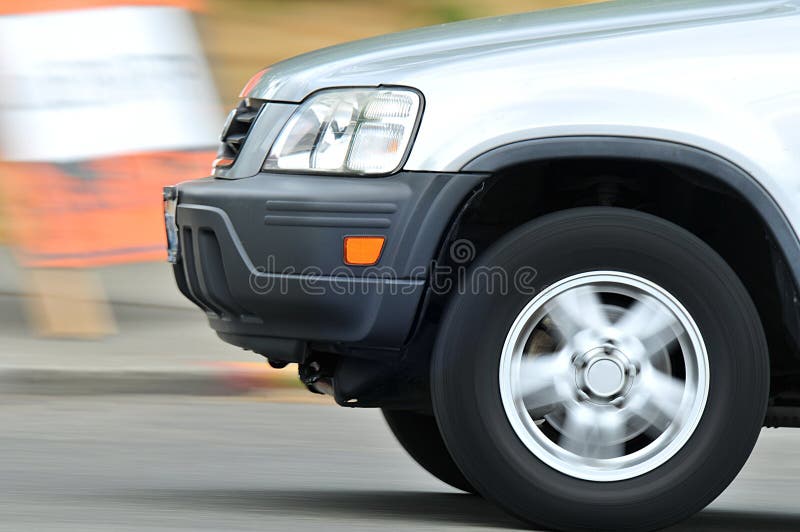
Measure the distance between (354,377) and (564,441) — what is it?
22.2 inches

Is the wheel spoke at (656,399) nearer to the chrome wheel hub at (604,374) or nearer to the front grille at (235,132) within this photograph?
the chrome wheel hub at (604,374)

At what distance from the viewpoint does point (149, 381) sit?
723cm

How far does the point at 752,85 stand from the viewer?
368cm

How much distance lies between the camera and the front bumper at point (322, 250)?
3.73 m

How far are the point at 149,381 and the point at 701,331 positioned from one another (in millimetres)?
4002

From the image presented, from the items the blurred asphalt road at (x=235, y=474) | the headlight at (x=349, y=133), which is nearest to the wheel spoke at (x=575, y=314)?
the headlight at (x=349, y=133)

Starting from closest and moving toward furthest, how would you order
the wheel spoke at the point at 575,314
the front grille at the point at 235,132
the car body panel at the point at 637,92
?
the car body panel at the point at 637,92 < the wheel spoke at the point at 575,314 < the front grille at the point at 235,132

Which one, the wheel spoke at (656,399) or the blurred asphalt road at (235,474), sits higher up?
the wheel spoke at (656,399)

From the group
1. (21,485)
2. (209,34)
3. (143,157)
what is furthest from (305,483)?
(209,34)

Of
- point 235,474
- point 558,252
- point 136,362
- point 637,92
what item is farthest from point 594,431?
point 136,362

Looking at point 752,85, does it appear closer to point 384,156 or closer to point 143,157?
point 384,156

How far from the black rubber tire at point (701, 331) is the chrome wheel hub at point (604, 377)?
28 millimetres
